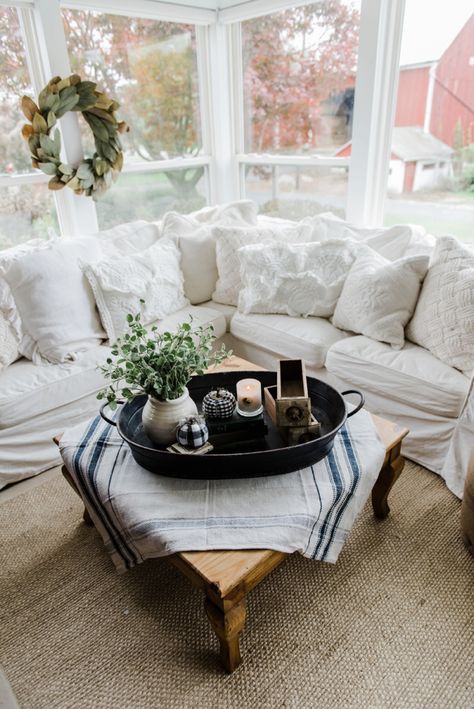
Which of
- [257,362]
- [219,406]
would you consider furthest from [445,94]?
[219,406]

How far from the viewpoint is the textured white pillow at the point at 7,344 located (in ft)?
7.04

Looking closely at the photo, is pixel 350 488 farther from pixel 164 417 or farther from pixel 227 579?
pixel 164 417

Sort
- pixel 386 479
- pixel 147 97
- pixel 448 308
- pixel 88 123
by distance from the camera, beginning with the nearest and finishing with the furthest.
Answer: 1. pixel 386 479
2. pixel 448 308
3. pixel 88 123
4. pixel 147 97

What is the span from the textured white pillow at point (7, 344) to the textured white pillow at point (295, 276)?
1205 millimetres

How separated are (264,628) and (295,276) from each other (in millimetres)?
1685

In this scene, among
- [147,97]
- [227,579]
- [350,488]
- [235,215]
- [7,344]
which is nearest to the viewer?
[227,579]

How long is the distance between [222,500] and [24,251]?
1776mm

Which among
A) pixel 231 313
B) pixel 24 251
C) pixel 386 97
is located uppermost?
pixel 386 97

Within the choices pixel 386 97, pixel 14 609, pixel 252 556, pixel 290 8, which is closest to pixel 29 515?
pixel 14 609

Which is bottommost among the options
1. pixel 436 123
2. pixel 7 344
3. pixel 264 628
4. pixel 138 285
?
pixel 264 628

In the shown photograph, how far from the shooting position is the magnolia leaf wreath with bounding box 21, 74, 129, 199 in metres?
2.46

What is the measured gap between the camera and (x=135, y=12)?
289cm

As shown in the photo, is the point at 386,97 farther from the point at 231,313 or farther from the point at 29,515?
the point at 29,515

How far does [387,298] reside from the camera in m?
2.18
